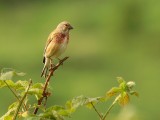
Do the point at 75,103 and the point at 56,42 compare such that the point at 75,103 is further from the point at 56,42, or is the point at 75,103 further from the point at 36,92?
the point at 56,42

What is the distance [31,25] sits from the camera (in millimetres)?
23281

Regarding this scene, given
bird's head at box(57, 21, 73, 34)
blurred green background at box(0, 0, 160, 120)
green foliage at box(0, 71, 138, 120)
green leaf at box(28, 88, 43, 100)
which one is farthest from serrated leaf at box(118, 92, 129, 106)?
blurred green background at box(0, 0, 160, 120)

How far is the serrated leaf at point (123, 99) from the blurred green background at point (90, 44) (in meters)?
11.9

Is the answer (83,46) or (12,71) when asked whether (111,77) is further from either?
(12,71)

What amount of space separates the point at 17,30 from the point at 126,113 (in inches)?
819

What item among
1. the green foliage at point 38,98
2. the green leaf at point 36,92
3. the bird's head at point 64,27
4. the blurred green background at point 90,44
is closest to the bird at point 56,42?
the bird's head at point 64,27

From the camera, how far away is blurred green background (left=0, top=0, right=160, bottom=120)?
16750 mm

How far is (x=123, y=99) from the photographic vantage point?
2.19 m

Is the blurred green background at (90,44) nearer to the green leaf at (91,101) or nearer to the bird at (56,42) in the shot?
the bird at (56,42)

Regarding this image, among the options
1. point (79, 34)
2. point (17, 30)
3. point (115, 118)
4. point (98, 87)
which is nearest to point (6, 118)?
point (115, 118)

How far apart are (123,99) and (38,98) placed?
8.4 inches

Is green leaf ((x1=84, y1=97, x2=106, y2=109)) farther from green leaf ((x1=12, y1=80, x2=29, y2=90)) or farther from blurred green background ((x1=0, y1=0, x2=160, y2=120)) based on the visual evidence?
blurred green background ((x1=0, y1=0, x2=160, y2=120))

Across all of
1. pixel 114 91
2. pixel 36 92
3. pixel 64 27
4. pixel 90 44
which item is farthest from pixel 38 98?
pixel 90 44

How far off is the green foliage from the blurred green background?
11931 millimetres
